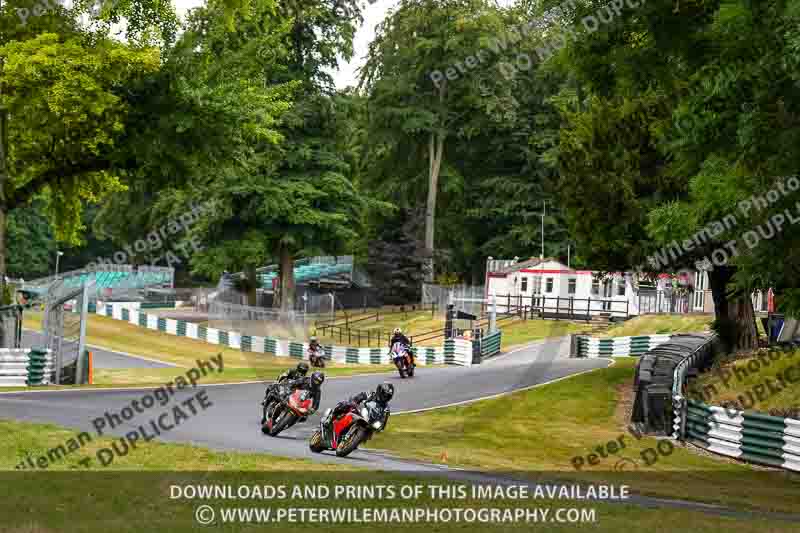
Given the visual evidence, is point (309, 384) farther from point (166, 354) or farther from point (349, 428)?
point (166, 354)

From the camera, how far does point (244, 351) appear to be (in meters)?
47.3

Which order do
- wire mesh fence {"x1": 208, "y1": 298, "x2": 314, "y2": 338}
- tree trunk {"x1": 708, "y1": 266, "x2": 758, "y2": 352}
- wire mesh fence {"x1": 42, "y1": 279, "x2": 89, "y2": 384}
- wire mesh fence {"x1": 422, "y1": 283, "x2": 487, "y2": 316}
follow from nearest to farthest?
wire mesh fence {"x1": 42, "y1": 279, "x2": 89, "y2": 384}, tree trunk {"x1": 708, "y1": 266, "x2": 758, "y2": 352}, wire mesh fence {"x1": 208, "y1": 298, "x2": 314, "y2": 338}, wire mesh fence {"x1": 422, "y1": 283, "x2": 487, "y2": 316}

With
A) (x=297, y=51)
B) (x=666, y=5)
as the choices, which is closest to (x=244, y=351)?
(x=297, y=51)

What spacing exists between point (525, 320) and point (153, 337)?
62.8ft

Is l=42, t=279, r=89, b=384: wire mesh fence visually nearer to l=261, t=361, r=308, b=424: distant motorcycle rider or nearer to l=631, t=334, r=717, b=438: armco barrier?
l=261, t=361, r=308, b=424: distant motorcycle rider

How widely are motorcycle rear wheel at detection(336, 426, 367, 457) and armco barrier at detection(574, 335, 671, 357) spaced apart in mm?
24613

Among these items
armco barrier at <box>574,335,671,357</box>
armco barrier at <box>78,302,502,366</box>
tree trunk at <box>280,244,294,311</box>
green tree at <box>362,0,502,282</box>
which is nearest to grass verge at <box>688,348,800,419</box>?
armco barrier at <box>574,335,671,357</box>

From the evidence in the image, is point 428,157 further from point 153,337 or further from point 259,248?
point 153,337

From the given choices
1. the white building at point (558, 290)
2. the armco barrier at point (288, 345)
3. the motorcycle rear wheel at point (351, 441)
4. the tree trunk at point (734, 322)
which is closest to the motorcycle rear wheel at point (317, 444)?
the motorcycle rear wheel at point (351, 441)

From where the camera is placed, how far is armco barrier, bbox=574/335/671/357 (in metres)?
37.2

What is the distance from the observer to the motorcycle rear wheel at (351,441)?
13.9m

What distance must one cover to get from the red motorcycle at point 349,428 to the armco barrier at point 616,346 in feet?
80.1

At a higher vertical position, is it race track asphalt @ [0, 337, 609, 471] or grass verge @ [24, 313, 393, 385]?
race track asphalt @ [0, 337, 609, 471]

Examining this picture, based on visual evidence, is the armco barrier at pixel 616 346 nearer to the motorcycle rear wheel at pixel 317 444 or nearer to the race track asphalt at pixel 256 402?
the race track asphalt at pixel 256 402
